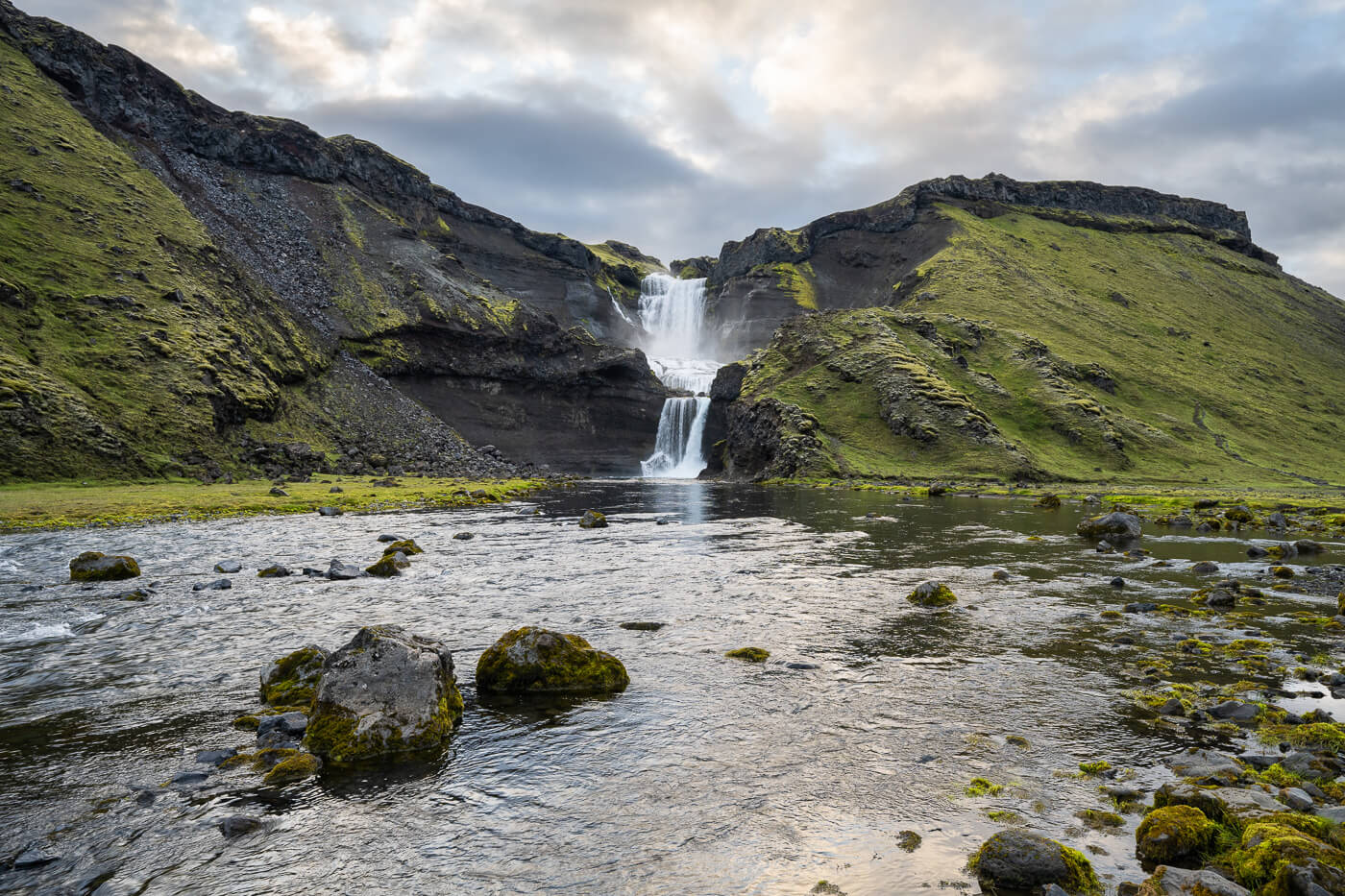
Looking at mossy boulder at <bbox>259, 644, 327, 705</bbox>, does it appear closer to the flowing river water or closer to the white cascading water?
the flowing river water

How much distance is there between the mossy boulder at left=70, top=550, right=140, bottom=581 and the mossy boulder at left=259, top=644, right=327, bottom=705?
16.1m

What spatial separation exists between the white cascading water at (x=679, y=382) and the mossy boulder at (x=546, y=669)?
10501 cm

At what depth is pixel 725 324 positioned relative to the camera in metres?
193

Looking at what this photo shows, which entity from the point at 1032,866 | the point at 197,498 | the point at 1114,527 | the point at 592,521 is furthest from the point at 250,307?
the point at 1032,866

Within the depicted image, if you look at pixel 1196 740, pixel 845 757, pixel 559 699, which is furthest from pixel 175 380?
pixel 1196 740

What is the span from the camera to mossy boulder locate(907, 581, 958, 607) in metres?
21.6

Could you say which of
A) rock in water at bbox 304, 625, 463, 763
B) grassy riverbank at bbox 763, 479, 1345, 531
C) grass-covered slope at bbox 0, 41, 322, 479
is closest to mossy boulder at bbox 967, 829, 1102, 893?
rock in water at bbox 304, 625, 463, 763

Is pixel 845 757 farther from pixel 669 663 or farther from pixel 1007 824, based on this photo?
pixel 669 663

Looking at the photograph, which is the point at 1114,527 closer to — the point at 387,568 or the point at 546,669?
the point at 546,669

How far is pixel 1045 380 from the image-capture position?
111438 mm

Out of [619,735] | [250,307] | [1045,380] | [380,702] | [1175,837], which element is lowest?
[619,735]

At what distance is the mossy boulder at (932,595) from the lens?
21578mm

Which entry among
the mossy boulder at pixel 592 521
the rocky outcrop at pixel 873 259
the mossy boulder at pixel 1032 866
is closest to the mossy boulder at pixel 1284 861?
the mossy boulder at pixel 1032 866

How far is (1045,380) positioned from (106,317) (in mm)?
129550
